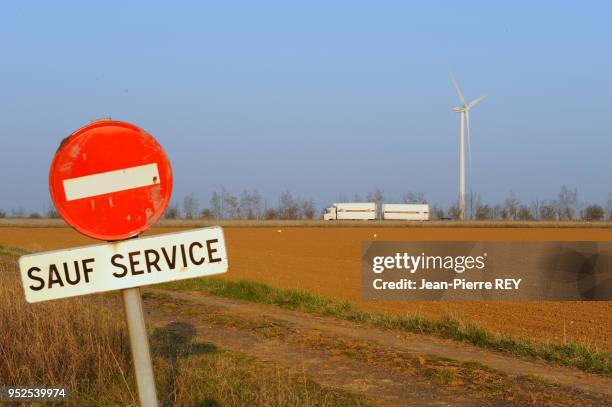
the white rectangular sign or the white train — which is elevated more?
the white rectangular sign

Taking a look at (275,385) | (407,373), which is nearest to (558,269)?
(407,373)

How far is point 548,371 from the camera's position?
8125 millimetres

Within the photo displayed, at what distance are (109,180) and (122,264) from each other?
44cm

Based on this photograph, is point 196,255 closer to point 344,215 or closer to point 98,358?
point 98,358

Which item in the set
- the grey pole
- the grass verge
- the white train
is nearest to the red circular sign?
the grey pole

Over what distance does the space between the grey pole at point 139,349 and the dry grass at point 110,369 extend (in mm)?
1580

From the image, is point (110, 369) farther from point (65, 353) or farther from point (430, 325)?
point (430, 325)

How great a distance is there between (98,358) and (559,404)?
406 cm

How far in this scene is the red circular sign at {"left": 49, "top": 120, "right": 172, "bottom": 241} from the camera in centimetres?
376

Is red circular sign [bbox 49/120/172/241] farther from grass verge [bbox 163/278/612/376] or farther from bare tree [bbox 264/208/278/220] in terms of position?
bare tree [bbox 264/208/278/220]

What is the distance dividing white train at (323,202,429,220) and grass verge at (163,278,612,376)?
89.9 m

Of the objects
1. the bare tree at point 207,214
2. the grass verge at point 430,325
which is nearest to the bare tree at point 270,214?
the bare tree at point 207,214

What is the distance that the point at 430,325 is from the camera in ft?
36.3

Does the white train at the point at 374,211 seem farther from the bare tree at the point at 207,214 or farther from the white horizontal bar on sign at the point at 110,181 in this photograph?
the white horizontal bar on sign at the point at 110,181
